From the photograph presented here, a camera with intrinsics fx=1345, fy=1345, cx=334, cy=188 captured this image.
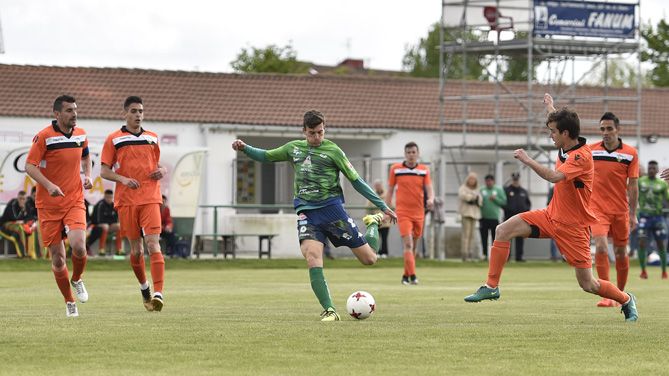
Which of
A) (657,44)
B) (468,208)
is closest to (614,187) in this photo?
(468,208)

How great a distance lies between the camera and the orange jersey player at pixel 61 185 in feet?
46.8

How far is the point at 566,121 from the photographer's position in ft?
41.8

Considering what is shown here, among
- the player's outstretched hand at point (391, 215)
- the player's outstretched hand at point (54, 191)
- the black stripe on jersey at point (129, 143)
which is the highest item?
the black stripe on jersey at point (129, 143)

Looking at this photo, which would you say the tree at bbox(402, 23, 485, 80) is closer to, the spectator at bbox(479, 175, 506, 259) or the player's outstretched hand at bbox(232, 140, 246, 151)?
the spectator at bbox(479, 175, 506, 259)

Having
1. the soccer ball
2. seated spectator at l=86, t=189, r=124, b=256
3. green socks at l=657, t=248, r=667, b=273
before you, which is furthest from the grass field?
seated spectator at l=86, t=189, r=124, b=256

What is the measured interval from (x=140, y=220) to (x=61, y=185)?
3.73 feet

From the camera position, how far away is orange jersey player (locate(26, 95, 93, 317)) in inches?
561

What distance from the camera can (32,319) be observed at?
1339 cm

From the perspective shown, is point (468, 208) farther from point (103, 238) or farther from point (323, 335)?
point (323, 335)

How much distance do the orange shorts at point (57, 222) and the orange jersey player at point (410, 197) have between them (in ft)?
29.4

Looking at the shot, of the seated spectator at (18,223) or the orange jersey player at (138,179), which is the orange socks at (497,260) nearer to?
the orange jersey player at (138,179)

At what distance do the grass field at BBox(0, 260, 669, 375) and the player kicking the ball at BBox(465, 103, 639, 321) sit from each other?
0.51m

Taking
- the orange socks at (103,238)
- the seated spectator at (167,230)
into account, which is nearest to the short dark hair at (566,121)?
the seated spectator at (167,230)

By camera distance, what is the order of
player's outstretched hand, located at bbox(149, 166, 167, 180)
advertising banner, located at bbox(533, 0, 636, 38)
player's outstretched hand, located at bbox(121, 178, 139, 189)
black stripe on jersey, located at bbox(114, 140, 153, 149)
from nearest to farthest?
player's outstretched hand, located at bbox(121, 178, 139, 189)
player's outstretched hand, located at bbox(149, 166, 167, 180)
black stripe on jersey, located at bbox(114, 140, 153, 149)
advertising banner, located at bbox(533, 0, 636, 38)
